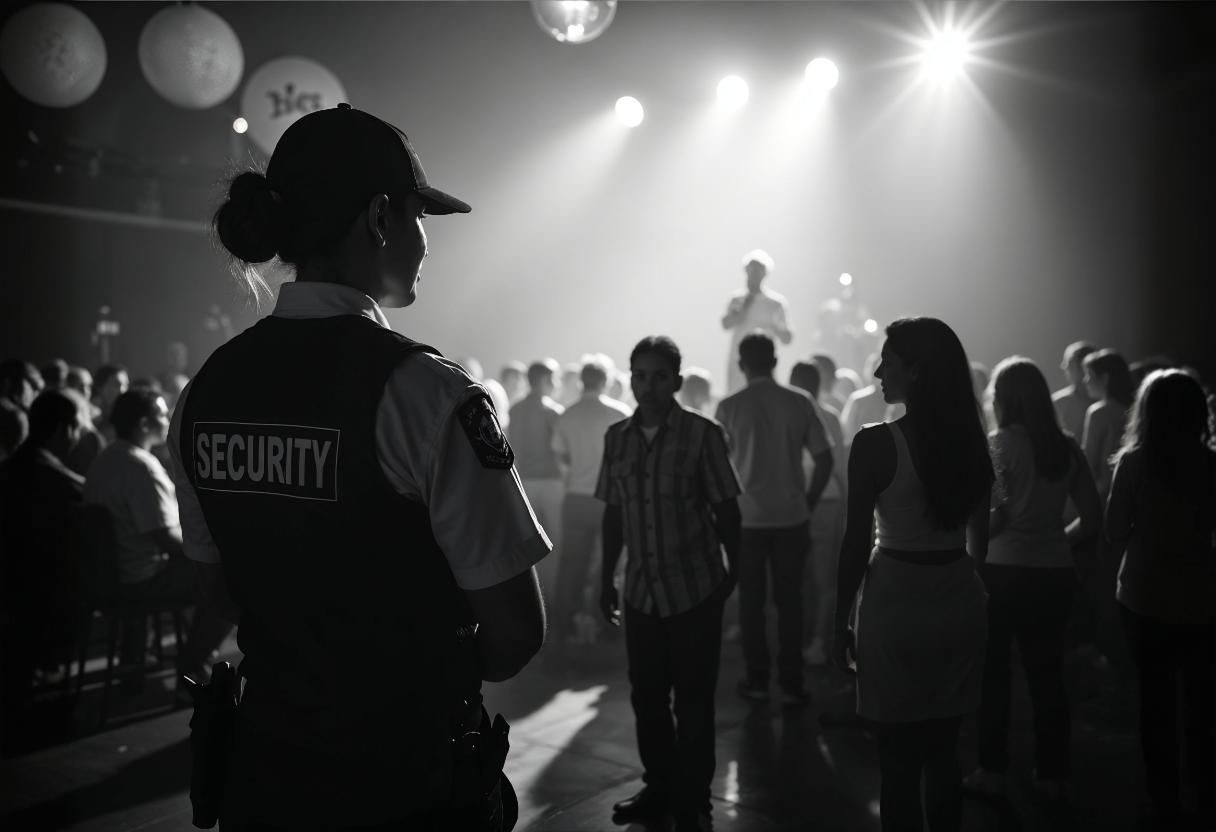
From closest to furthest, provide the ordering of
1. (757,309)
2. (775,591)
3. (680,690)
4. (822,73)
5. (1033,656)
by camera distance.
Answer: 1. (680,690)
2. (1033,656)
3. (775,591)
4. (757,309)
5. (822,73)

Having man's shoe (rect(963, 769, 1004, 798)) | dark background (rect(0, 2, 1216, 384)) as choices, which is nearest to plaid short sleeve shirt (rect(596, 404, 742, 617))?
man's shoe (rect(963, 769, 1004, 798))

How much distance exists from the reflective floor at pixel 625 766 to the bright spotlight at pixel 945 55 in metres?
7.68

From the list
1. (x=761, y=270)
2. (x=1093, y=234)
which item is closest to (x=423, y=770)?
(x=761, y=270)

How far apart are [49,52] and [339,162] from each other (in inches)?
218

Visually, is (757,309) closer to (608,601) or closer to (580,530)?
(580,530)

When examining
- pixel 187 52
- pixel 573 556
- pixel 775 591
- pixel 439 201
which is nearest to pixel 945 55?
pixel 573 556

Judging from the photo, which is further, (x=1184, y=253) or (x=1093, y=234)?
(x=1093, y=234)

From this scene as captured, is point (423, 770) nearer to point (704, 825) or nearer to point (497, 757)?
point (497, 757)

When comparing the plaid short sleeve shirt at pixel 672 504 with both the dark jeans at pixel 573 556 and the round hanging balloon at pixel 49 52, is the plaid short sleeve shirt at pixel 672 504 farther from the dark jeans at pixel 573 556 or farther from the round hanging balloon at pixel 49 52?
the round hanging balloon at pixel 49 52

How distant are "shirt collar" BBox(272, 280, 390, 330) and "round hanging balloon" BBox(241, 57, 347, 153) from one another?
5911 millimetres

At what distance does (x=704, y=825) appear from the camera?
3.48 m

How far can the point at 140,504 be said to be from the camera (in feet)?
16.0

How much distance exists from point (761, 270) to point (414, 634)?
6.56 meters

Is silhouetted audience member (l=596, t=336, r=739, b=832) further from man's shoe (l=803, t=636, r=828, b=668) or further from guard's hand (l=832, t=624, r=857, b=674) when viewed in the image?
man's shoe (l=803, t=636, r=828, b=668)
